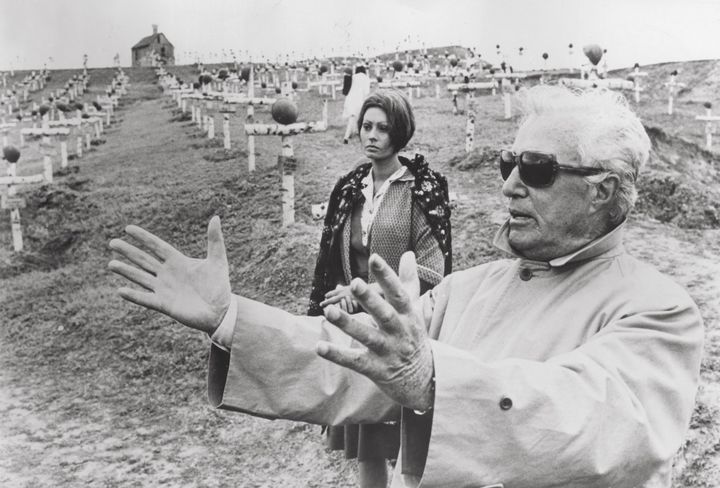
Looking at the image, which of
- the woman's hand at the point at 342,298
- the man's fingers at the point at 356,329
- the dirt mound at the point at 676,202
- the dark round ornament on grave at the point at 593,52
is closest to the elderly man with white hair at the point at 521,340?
the man's fingers at the point at 356,329

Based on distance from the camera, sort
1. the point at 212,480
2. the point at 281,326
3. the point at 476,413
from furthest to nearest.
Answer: the point at 212,480, the point at 281,326, the point at 476,413

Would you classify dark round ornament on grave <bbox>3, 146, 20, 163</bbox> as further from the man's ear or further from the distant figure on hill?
the man's ear

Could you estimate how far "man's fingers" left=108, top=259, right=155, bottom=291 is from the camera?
171cm

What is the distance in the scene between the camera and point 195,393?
21.1ft

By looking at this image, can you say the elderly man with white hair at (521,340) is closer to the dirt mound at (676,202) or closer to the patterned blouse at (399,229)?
the patterned blouse at (399,229)

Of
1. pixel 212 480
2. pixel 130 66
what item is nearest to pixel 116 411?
pixel 212 480

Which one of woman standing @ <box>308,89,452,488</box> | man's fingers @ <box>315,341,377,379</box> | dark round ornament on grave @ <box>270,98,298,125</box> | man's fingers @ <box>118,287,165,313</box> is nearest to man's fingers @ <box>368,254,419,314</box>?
man's fingers @ <box>315,341,377,379</box>

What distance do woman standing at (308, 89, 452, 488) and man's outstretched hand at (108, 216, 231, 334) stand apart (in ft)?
6.81

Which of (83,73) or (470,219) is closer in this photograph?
(470,219)

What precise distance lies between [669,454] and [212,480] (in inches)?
157

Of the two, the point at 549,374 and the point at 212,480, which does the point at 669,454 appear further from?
the point at 212,480

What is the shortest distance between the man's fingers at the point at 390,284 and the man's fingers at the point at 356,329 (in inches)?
2.5

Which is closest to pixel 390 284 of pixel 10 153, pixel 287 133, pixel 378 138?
pixel 378 138

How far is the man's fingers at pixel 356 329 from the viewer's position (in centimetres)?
131
